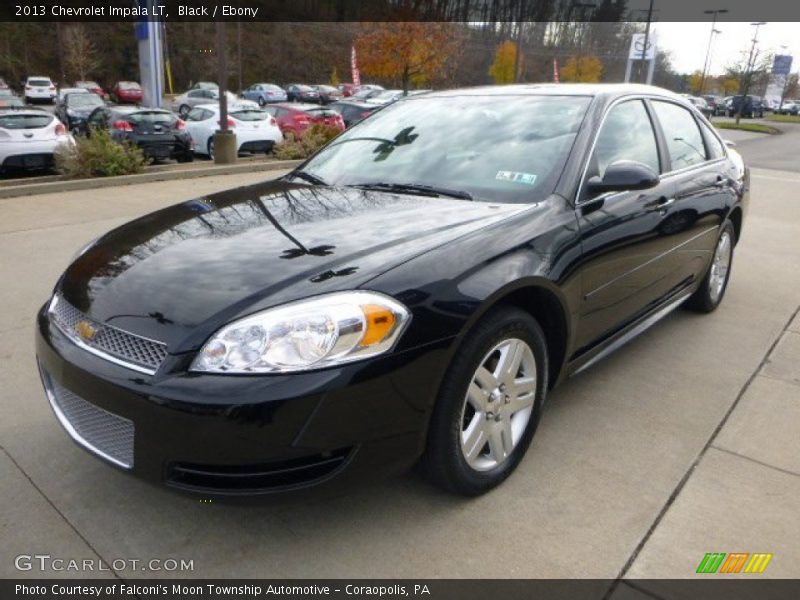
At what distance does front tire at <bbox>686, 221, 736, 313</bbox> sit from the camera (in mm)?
4668

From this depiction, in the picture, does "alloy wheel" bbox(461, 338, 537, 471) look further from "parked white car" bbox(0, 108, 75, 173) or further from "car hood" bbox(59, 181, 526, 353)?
"parked white car" bbox(0, 108, 75, 173)

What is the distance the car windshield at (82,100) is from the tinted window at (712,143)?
2492 cm

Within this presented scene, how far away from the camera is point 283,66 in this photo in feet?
211

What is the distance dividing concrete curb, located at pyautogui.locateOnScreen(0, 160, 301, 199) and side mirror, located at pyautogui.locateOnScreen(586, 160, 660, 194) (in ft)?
27.9

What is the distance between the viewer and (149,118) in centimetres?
1371

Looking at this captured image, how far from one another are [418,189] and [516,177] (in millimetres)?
450

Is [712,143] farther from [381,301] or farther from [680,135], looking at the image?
[381,301]

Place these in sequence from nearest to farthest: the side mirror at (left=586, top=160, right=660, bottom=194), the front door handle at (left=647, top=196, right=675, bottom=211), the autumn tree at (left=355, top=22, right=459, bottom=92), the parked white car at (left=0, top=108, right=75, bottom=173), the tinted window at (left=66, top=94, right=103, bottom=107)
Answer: the side mirror at (left=586, top=160, right=660, bottom=194) < the front door handle at (left=647, top=196, right=675, bottom=211) < the parked white car at (left=0, top=108, right=75, bottom=173) < the tinted window at (left=66, top=94, right=103, bottom=107) < the autumn tree at (left=355, top=22, right=459, bottom=92)

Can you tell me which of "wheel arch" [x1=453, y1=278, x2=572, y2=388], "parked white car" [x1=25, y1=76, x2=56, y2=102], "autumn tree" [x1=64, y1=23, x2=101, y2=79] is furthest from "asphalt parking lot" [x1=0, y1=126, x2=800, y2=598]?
"autumn tree" [x1=64, y1=23, x2=101, y2=79]

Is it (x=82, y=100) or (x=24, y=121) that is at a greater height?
(x=24, y=121)

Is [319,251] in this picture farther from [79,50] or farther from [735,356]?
[79,50]

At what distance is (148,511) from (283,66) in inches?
2636

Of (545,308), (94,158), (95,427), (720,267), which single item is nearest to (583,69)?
(94,158)

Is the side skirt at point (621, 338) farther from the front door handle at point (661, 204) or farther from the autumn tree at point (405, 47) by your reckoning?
the autumn tree at point (405, 47)
